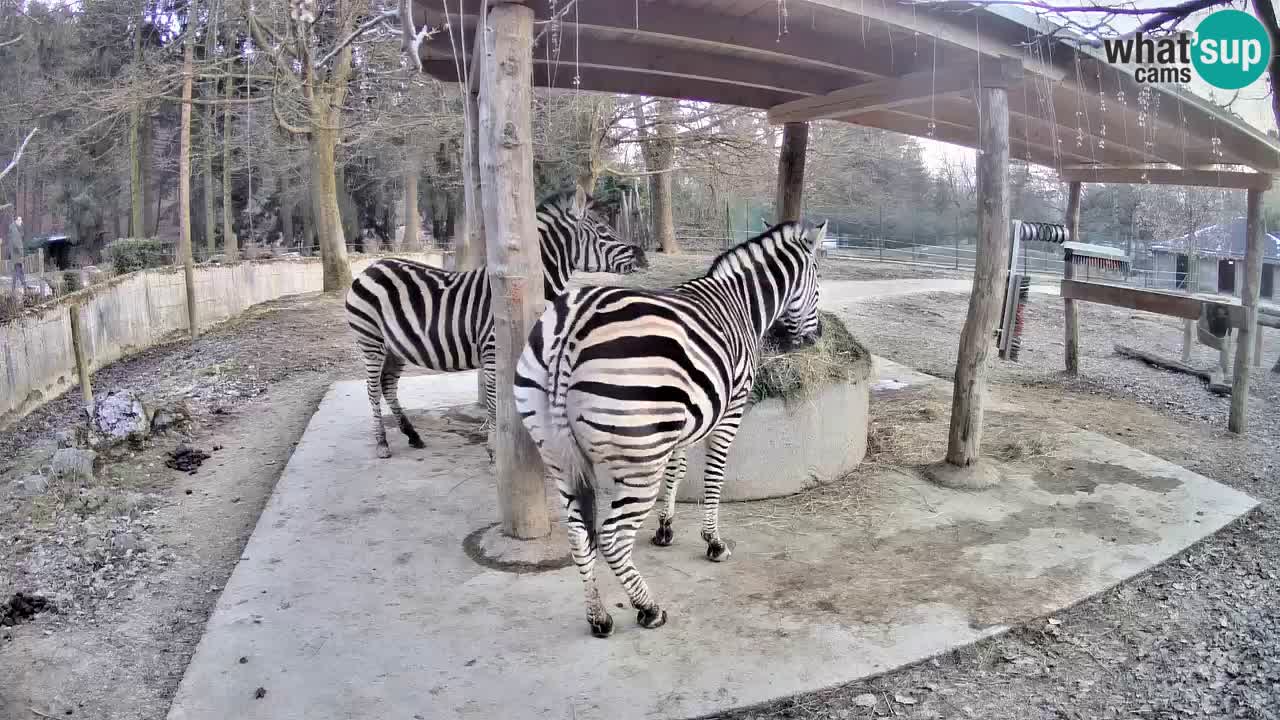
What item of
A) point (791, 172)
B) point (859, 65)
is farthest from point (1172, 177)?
point (859, 65)

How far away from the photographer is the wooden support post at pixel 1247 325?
7371 millimetres

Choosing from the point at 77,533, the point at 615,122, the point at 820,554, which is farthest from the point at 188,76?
the point at 820,554

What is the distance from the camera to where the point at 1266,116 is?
6.65 metres

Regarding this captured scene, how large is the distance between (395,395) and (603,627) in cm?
375

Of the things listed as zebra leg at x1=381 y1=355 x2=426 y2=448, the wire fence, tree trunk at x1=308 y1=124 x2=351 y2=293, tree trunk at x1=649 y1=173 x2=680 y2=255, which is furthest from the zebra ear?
tree trunk at x1=308 y1=124 x2=351 y2=293

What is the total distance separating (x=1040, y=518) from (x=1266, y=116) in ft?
14.3

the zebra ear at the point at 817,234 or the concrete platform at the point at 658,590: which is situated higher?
the zebra ear at the point at 817,234

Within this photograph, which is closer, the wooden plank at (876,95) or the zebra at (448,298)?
the wooden plank at (876,95)

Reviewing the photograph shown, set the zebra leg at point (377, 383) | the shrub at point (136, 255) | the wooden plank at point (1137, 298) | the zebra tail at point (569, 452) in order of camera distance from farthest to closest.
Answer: the shrub at point (136, 255), the wooden plank at point (1137, 298), the zebra leg at point (377, 383), the zebra tail at point (569, 452)

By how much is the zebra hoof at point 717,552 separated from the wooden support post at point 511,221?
1.04m

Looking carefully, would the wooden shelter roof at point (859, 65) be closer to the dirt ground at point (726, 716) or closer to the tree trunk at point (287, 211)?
the dirt ground at point (726, 716)

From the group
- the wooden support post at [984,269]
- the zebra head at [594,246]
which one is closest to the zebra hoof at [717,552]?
the wooden support post at [984,269]

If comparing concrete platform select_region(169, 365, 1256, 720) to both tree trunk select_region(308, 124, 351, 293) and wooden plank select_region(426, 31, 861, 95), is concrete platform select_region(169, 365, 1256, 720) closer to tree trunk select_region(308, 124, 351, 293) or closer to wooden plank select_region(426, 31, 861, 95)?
wooden plank select_region(426, 31, 861, 95)

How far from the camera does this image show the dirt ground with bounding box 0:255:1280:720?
326 centimetres
